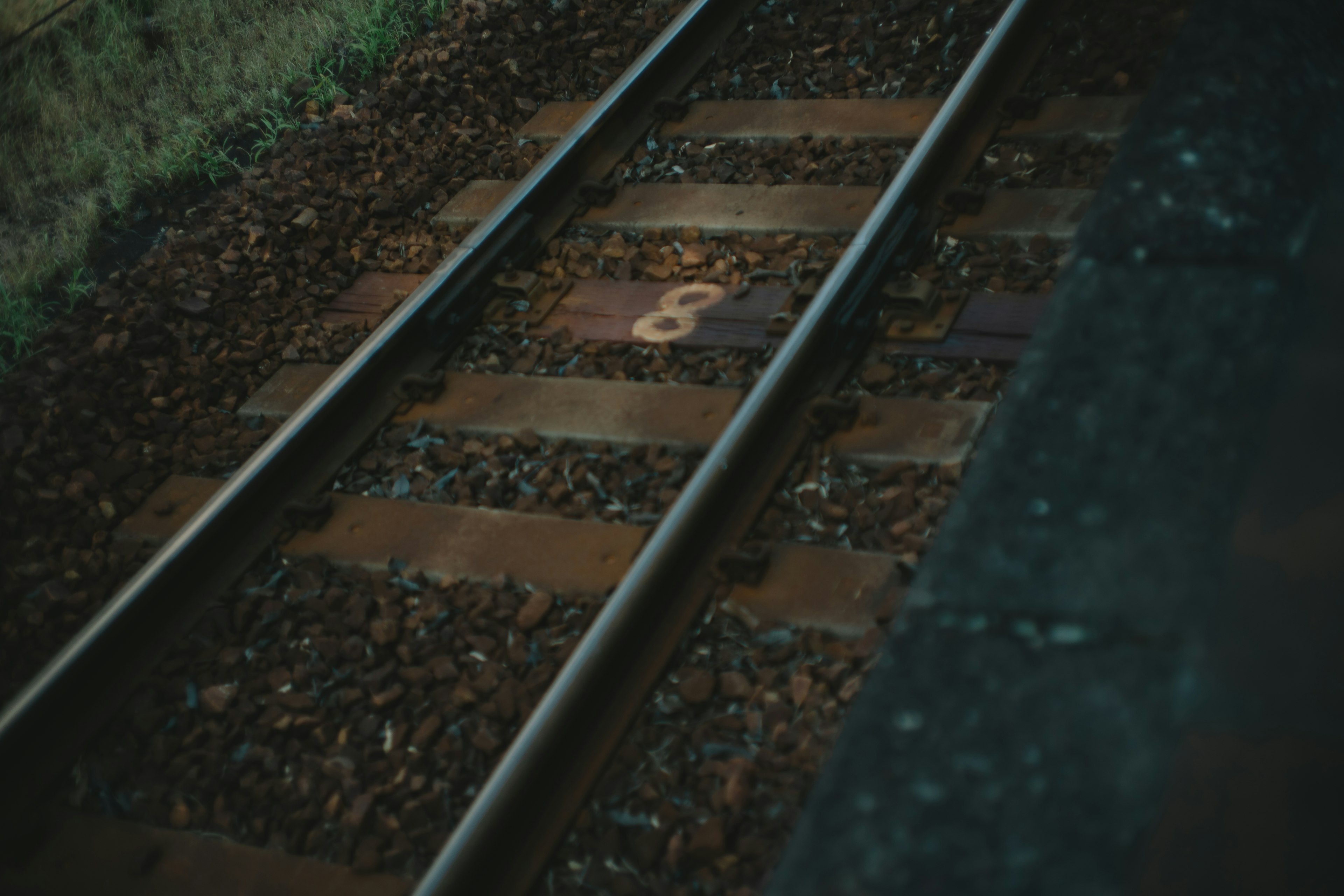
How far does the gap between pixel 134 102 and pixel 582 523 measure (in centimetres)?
385

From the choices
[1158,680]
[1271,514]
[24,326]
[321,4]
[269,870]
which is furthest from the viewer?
[321,4]

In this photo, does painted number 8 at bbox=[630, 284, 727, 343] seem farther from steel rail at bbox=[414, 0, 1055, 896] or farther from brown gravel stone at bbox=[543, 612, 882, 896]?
brown gravel stone at bbox=[543, 612, 882, 896]

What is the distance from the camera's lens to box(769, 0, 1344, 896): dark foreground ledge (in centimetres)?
115

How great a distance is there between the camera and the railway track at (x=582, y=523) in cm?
203

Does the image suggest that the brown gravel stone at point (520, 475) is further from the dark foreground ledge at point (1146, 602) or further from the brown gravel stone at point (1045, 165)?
the brown gravel stone at point (1045, 165)

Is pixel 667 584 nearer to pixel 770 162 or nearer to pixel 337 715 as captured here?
pixel 337 715

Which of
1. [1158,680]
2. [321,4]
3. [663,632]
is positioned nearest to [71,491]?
[663,632]

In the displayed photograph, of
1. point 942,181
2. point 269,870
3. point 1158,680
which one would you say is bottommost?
point 269,870

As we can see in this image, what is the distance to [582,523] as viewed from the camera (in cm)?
251

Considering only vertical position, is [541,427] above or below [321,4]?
below

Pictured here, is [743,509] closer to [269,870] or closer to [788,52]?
[269,870]

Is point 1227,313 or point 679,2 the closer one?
point 1227,313

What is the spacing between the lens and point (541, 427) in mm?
2820

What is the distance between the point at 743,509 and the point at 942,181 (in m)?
1.32
